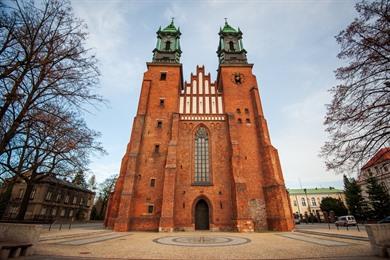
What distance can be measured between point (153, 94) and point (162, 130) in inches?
208

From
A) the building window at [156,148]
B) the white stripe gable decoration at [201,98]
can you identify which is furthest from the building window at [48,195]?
the white stripe gable decoration at [201,98]

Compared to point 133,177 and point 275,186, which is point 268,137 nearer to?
point 275,186

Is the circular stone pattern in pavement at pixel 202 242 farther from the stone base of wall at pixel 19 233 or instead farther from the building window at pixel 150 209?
the building window at pixel 150 209

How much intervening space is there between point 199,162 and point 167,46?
61.3 ft

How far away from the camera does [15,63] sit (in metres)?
5.75

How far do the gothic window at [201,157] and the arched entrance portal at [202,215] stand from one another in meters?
2.25

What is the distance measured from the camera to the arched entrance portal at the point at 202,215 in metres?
19.1

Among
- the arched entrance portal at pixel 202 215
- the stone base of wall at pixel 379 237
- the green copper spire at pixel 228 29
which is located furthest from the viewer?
the green copper spire at pixel 228 29

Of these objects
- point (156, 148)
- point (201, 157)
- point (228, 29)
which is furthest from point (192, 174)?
point (228, 29)

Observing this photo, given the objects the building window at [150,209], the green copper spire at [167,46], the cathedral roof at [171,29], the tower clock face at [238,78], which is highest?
the cathedral roof at [171,29]

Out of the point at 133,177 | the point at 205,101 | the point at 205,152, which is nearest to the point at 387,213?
the point at 205,152

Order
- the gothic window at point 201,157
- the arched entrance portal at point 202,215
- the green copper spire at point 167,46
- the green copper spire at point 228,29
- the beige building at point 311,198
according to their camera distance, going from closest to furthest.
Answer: the arched entrance portal at point 202,215 → the gothic window at point 201,157 → the green copper spire at point 167,46 → the green copper spire at point 228,29 → the beige building at point 311,198

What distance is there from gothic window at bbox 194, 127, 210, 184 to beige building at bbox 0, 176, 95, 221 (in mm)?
20401

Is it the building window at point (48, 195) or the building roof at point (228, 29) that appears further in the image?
the building window at point (48, 195)
